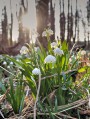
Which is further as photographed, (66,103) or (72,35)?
(72,35)

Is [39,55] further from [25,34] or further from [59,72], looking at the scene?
[25,34]

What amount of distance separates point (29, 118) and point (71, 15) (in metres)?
17.6

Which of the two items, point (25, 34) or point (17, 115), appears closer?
point (17, 115)

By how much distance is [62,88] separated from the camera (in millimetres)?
1716

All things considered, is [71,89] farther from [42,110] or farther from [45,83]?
[42,110]

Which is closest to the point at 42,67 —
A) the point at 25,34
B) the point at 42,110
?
the point at 42,110

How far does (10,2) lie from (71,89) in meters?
15.7

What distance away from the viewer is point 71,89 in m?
1.83

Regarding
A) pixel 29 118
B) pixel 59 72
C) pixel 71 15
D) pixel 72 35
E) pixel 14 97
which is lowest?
pixel 29 118

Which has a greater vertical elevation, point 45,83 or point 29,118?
point 45,83

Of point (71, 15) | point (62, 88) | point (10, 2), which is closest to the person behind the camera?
point (62, 88)

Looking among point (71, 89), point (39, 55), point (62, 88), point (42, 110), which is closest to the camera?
point (42, 110)

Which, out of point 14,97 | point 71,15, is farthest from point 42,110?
point 71,15

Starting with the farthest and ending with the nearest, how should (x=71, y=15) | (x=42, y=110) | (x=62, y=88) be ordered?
(x=71, y=15) < (x=62, y=88) < (x=42, y=110)
